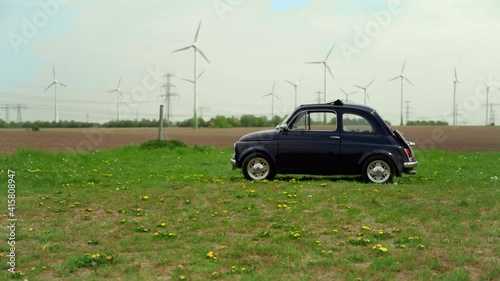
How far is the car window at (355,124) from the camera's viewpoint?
47.6 ft

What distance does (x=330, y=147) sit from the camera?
46.7 feet

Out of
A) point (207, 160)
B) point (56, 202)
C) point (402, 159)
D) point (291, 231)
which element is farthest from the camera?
point (207, 160)

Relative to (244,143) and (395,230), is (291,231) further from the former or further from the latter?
(244,143)

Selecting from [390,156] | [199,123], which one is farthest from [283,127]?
Result: [199,123]

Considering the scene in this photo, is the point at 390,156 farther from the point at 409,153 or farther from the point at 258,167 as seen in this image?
the point at 258,167

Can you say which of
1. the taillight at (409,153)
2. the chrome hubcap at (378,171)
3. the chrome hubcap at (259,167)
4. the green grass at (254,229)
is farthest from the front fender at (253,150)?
the taillight at (409,153)

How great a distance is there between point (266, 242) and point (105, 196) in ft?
16.9

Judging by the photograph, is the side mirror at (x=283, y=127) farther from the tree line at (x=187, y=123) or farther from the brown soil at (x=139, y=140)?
the tree line at (x=187, y=123)

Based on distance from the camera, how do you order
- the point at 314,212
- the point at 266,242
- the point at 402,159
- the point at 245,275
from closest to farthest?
the point at 245,275 < the point at 266,242 < the point at 314,212 < the point at 402,159

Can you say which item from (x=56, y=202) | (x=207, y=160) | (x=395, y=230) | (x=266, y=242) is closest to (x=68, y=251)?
(x=266, y=242)

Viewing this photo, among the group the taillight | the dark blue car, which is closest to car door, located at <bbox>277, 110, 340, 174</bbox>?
the dark blue car

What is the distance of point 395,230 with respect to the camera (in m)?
8.76

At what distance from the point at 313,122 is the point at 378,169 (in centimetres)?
197

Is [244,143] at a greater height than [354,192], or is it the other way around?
[244,143]
